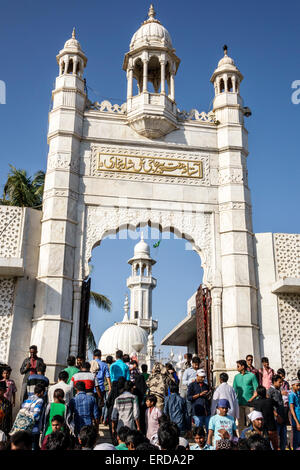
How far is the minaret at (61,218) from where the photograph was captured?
10.9 m

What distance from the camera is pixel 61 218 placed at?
11828mm

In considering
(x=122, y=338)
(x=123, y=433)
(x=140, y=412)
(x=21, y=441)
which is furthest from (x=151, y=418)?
(x=122, y=338)

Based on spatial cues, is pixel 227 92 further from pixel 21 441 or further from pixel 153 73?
pixel 21 441

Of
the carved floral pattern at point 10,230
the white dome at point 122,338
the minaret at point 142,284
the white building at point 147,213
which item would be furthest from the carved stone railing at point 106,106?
the minaret at point 142,284

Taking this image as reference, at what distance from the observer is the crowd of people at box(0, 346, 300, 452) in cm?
456

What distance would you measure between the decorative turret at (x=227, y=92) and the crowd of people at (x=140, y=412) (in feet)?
24.6

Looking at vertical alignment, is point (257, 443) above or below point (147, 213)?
below

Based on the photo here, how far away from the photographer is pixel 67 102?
1291 cm

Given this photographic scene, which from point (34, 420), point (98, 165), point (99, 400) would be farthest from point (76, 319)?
point (34, 420)

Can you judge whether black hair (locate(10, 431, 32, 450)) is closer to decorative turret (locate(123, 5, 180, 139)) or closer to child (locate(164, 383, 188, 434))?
child (locate(164, 383, 188, 434))

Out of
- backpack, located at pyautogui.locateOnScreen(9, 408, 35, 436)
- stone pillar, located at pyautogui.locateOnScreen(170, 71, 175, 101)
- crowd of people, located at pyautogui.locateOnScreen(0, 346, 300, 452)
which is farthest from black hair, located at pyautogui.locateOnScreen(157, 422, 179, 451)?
stone pillar, located at pyautogui.locateOnScreen(170, 71, 175, 101)

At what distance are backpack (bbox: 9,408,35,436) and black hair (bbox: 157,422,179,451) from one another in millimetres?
1891

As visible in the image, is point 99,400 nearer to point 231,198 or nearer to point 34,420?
point 34,420

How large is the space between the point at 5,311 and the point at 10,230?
1996 mm
